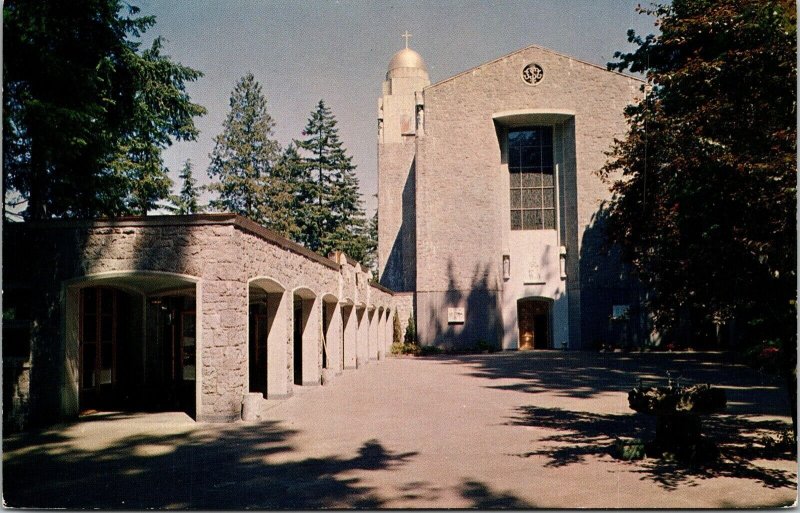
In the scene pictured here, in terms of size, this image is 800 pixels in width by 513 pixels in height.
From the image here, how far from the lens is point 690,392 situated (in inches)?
289

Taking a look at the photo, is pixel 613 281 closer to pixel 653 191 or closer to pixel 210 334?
pixel 653 191

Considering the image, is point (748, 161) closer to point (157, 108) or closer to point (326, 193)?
point (157, 108)

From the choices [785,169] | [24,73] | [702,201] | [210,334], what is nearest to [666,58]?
[702,201]

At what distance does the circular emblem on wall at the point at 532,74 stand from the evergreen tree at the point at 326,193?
1679 cm

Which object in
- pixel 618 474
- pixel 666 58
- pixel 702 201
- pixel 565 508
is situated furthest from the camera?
pixel 666 58

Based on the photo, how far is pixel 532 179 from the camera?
1309 inches

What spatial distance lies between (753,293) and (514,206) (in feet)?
86.6

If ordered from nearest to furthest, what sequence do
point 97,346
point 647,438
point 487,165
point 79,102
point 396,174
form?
point 647,438
point 79,102
point 97,346
point 487,165
point 396,174

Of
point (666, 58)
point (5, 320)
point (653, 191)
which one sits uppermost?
point (666, 58)

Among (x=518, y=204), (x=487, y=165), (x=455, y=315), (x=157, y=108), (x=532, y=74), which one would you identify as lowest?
(x=455, y=315)

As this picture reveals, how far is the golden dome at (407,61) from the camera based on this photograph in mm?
41875

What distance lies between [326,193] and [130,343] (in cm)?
3035

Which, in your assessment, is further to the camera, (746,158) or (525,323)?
(525,323)

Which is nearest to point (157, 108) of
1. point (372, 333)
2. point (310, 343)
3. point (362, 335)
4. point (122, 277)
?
point (310, 343)
